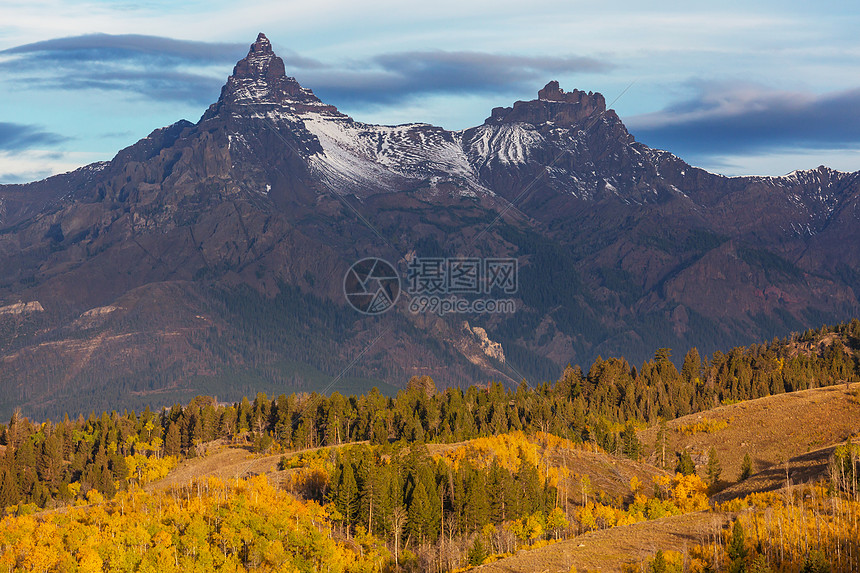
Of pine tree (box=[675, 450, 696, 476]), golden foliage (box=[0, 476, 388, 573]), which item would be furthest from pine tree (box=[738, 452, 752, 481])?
golden foliage (box=[0, 476, 388, 573])

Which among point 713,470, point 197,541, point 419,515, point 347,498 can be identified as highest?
point 347,498

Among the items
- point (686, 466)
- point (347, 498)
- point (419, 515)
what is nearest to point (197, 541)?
point (347, 498)

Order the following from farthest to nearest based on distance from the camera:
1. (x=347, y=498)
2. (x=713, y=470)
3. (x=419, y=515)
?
(x=713, y=470), (x=347, y=498), (x=419, y=515)

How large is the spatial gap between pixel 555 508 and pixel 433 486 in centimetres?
2030

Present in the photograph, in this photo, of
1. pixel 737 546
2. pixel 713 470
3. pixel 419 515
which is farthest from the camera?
pixel 713 470

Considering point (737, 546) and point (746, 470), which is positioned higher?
point (737, 546)

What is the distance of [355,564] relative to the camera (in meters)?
149

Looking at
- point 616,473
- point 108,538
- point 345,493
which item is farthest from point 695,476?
point 108,538

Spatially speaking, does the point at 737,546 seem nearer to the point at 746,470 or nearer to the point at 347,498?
the point at 347,498

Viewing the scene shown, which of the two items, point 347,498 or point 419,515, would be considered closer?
point 419,515

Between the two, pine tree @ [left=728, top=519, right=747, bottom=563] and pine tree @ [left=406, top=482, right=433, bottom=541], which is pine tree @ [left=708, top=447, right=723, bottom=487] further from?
pine tree @ [left=728, top=519, right=747, bottom=563]

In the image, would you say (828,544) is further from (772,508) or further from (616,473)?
(616,473)

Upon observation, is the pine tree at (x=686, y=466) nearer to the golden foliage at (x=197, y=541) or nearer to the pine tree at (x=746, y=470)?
the pine tree at (x=746, y=470)

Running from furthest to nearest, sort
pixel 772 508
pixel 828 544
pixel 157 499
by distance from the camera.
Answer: pixel 157 499
pixel 772 508
pixel 828 544
